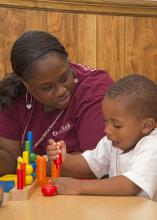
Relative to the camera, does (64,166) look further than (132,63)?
No

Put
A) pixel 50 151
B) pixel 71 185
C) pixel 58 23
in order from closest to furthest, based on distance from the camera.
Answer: pixel 71 185
pixel 50 151
pixel 58 23

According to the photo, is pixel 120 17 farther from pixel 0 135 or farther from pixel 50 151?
pixel 50 151

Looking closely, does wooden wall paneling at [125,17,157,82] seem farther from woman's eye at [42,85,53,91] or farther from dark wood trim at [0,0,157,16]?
woman's eye at [42,85,53,91]

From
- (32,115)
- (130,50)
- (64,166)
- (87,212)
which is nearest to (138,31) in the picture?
(130,50)

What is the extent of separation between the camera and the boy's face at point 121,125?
126cm

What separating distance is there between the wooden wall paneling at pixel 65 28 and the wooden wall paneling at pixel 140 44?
32 cm

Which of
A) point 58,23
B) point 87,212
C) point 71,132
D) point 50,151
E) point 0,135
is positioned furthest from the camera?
point 58,23

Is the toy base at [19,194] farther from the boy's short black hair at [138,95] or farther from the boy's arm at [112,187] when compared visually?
the boy's short black hair at [138,95]

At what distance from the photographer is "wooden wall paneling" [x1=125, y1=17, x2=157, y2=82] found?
263 cm

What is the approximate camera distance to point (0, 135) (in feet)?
5.64

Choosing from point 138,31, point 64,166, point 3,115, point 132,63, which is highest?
point 138,31

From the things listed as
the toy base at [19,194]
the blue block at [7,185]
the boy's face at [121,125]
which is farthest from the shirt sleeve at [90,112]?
the toy base at [19,194]

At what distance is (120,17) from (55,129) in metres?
1.20

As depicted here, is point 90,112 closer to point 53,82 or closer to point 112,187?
point 53,82
